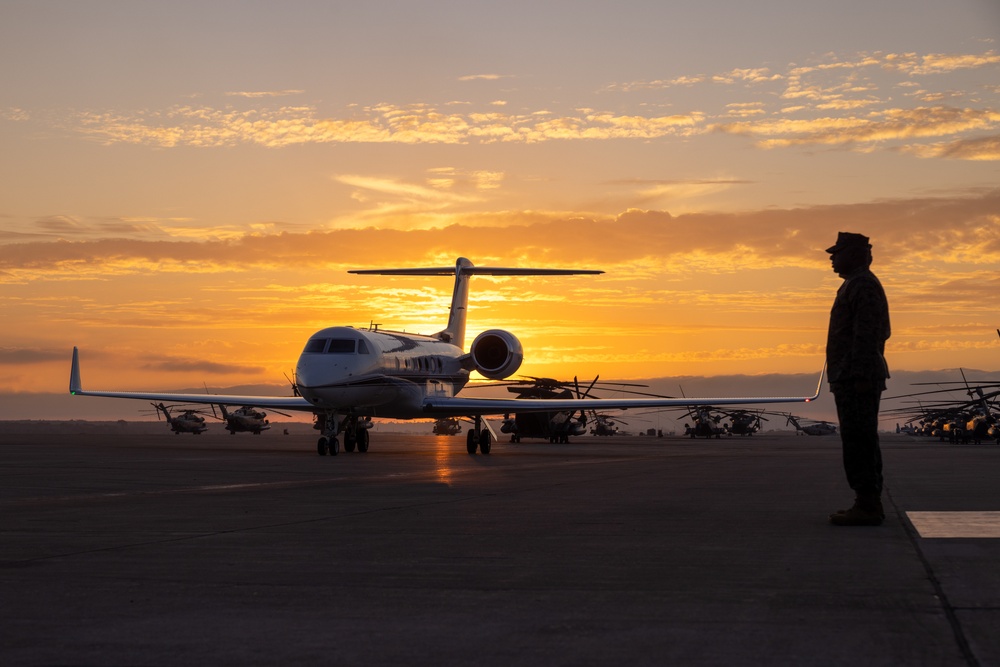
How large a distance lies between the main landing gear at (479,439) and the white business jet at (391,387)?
0.11ft

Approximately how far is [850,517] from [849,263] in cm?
222

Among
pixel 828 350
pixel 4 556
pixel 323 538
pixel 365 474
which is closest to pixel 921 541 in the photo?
pixel 828 350

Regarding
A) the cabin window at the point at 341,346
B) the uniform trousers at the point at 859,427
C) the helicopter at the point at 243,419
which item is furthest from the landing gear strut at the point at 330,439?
the helicopter at the point at 243,419

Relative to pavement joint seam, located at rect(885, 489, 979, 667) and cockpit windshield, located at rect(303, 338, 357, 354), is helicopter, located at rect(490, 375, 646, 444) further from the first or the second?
pavement joint seam, located at rect(885, 489, 979, 667)

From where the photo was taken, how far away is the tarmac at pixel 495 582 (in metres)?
4.07

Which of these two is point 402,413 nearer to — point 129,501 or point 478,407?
point 478,407

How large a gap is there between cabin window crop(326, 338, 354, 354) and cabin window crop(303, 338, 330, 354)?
20 cm

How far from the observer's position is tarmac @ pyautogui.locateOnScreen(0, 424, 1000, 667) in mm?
4066

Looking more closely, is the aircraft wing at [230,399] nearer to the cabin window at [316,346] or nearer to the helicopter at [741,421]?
the cabin window at [316,346]

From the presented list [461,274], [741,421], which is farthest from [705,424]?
[461,274]

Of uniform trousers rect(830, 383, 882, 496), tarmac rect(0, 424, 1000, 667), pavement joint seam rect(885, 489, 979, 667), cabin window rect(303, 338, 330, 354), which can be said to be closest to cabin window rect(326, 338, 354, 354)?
cabin window rect(303, 338, 330, 354)

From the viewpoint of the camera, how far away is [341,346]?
3183cm

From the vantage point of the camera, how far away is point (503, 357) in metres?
36.8

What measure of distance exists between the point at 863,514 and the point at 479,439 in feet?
88.3
